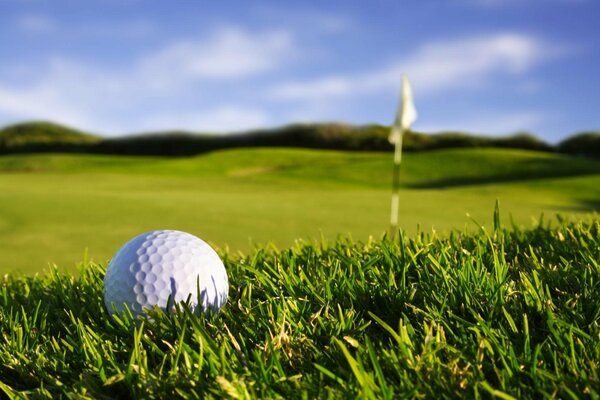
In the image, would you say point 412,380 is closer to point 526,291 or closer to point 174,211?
point 526,291

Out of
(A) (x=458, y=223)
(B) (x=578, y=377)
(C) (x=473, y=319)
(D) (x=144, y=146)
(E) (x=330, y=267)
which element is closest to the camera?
(B) (x=578, y=377)

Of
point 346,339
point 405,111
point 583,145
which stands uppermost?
point 583,145

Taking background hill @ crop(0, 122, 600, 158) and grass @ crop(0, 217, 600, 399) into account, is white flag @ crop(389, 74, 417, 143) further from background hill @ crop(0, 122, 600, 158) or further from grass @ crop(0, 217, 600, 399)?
background hill @ crop(0, 122, 600, 158)

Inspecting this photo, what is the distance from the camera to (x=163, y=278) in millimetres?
2344

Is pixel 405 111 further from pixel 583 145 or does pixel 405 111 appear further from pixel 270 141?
pixel 270 141

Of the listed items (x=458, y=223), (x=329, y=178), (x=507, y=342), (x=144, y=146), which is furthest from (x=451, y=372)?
(x=144, y=146)

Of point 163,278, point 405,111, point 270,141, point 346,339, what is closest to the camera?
point 346,339

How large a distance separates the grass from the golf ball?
0.10 meters

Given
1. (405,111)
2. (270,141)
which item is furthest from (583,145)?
(405,111)

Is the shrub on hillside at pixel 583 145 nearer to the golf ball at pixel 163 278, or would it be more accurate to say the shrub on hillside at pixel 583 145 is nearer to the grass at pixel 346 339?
the grass at pixel 346 339

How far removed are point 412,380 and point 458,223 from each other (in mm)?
6986

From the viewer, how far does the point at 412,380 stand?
5.73 feet

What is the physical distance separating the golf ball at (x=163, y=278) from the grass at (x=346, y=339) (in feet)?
0.34

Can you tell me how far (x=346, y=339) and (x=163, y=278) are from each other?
0.84 metres
